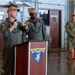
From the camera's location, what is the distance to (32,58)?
3.80m

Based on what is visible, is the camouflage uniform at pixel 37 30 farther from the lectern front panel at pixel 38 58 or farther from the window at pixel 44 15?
the window at pixel 44 15

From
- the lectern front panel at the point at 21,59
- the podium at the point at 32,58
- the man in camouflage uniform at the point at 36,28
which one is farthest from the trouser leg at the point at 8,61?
the man in camouflage uniform at the point at 36,28

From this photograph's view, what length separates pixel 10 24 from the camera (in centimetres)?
431

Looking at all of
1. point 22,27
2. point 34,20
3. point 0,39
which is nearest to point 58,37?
point 0,39

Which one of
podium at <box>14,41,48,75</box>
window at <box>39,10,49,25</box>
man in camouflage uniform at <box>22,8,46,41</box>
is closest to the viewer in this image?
podium at <box>14,41,48,75</box>

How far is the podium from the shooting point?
12.4 feet

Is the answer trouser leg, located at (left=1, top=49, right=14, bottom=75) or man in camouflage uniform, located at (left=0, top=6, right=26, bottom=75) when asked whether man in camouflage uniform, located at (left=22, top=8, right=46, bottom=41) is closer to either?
man in camouflage uniform, located at (left=0, top=6, right=26, bottom=75)

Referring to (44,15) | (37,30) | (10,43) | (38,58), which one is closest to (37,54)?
(38,58)

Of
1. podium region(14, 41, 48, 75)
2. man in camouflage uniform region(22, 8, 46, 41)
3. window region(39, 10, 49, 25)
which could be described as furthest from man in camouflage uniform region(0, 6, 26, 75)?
window region(39, 10, 49, 25)

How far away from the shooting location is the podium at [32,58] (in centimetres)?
377

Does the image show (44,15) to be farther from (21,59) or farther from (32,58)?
(32,58)

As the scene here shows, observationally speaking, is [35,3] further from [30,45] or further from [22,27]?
[30,45]

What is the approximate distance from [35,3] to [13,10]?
296 inches

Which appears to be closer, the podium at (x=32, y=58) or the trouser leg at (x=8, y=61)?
the podium at (x=32, y=58)
